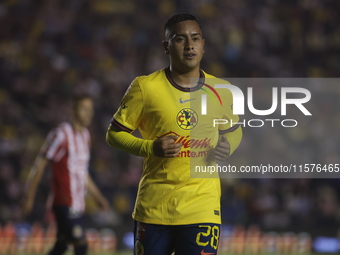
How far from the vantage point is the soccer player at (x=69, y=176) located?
6914 mm

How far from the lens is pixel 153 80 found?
14.1ft

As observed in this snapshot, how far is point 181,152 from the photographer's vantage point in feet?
13.8

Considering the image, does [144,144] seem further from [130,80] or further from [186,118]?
[130,80]

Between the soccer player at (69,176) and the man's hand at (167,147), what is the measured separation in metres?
3.13

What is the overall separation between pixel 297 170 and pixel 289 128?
0.82 metres

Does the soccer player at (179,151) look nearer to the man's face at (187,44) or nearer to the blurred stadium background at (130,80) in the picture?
the man's face at (187,44)

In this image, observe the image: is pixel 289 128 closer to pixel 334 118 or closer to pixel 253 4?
pixel 334 118

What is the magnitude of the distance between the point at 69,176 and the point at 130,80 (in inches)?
261

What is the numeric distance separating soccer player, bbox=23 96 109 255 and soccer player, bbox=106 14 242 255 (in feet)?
9.07

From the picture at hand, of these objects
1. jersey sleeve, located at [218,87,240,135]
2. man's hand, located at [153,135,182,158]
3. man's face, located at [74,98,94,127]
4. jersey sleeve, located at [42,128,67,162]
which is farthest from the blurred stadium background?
man's hand, located at [153,135,182,158]

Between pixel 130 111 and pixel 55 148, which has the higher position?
pixel 55 148

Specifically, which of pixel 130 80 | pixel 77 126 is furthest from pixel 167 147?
pixel 130 80

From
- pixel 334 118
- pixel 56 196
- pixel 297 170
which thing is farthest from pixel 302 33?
pixel 56 196

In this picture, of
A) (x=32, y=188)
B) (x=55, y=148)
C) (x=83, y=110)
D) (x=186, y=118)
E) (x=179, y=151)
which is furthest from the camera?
(x=83, y=110)
